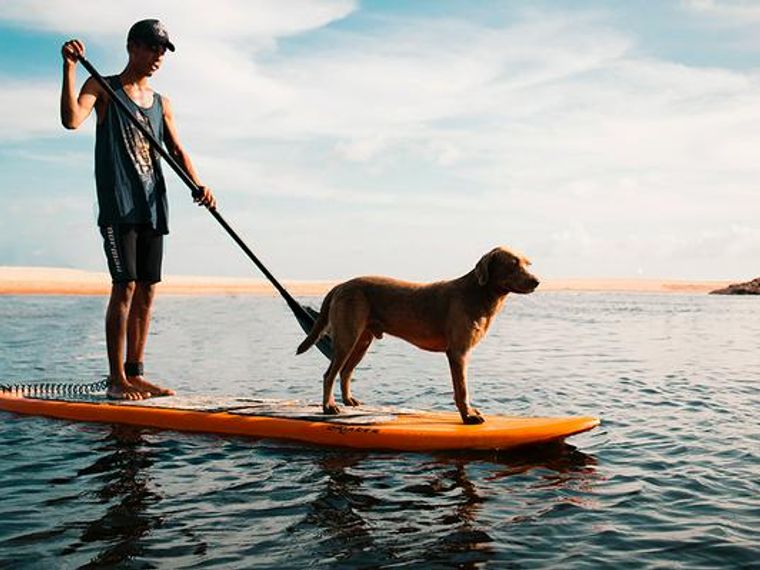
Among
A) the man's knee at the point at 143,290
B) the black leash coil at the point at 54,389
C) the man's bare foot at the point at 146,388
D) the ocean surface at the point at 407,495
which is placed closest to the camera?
the ocean surface at the point at 407,495

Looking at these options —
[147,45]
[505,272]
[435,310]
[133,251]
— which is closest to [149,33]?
[147,45]

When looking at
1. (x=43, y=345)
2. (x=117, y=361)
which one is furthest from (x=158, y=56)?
(x=43, y=345)

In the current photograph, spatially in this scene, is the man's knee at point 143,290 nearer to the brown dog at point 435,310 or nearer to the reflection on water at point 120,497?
the reflection on water at point 120,497

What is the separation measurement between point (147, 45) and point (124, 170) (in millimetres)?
1299

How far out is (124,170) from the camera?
7.71 meters

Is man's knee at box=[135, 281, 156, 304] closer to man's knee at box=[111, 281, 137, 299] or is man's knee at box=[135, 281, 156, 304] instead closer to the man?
the man

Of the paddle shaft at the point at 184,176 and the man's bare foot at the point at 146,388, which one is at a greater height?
the paddle shaft at the point at 184,176

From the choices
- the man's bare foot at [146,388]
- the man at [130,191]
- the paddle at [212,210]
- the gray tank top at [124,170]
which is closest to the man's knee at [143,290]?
the man at [130,191]

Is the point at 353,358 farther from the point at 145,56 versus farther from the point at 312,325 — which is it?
the point at 145,56

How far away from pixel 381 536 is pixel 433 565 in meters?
0.53

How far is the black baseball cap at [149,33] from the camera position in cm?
770

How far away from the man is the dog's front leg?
3.35 metres

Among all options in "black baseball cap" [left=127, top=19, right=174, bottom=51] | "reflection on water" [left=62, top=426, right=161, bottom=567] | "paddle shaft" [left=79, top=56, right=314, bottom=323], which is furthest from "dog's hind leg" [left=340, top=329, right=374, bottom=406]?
"black baseball cap" [left=127, top=19, right=174, bottom=51]

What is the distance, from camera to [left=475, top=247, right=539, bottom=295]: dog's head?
6.54m
